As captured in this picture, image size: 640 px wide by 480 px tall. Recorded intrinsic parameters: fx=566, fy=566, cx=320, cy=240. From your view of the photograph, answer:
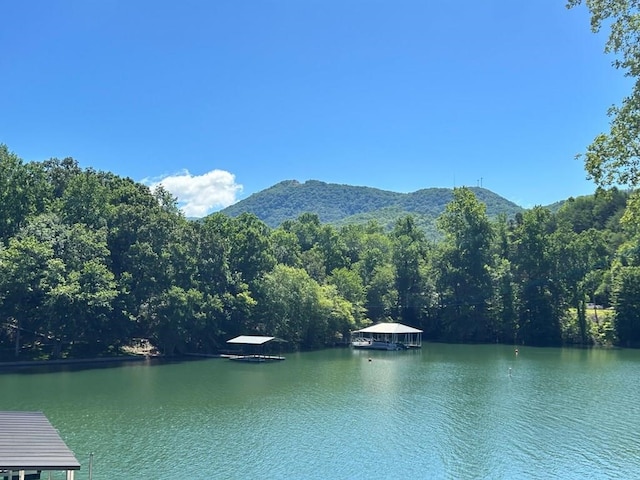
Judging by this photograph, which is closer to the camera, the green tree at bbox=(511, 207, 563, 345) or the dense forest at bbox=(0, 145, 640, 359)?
the dense forest at bbox=(0, 145, 640, 359)

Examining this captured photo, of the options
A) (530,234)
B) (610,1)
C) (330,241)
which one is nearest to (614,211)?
(530,234)

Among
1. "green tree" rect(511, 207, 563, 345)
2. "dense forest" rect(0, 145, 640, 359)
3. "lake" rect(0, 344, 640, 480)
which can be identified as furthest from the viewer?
"green tree" rect(511, 207, 563, 345)

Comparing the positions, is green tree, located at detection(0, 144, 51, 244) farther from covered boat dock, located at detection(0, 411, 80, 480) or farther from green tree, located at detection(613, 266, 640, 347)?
green tree, located at detection(613, 266, 640, 347)

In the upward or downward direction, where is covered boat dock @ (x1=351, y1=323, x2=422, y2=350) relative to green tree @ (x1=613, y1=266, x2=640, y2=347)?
downward

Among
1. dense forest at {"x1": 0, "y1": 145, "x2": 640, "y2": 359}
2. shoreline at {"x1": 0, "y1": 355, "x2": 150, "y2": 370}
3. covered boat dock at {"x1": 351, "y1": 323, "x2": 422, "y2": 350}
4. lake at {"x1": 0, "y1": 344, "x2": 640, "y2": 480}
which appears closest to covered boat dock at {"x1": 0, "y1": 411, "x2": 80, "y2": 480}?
lake at {"x1": 0, "y1": 344, "x2": 640, "y2": 480}

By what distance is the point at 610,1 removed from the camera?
14.5 meters

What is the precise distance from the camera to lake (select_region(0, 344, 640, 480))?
67.8 feet

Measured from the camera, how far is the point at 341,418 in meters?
28.0

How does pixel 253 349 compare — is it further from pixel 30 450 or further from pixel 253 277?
pixel 30 450

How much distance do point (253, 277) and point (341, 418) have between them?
3131cm

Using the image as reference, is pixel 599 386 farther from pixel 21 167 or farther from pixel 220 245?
pixel 21 167

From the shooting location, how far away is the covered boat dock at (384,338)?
199 feet

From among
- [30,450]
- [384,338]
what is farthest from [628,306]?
[30,450]

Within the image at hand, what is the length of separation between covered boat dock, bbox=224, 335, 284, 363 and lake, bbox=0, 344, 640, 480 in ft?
6.57
